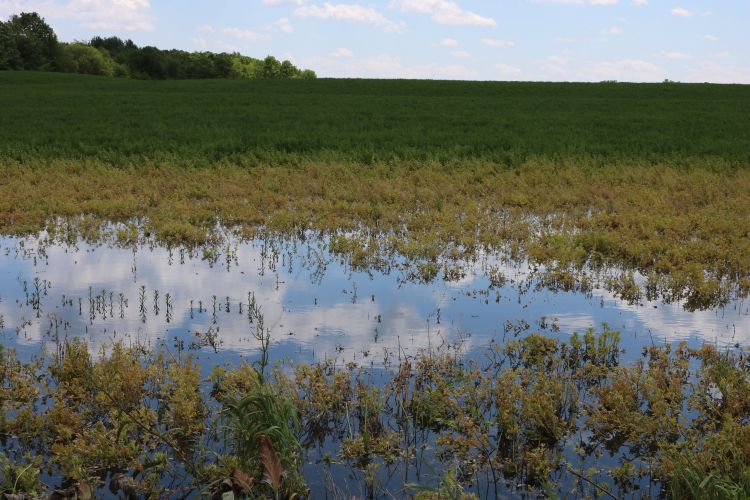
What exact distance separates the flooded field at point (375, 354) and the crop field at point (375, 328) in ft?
0.11

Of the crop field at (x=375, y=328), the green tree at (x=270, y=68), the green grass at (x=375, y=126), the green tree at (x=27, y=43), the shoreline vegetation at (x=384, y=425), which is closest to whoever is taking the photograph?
the shoreline vegetation at (x=384, y=425)

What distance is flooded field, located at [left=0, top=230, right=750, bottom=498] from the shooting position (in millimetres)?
4926

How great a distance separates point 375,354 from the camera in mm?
7020

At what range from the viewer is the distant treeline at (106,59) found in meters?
90.4

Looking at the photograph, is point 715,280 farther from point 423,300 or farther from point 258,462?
point 258,462

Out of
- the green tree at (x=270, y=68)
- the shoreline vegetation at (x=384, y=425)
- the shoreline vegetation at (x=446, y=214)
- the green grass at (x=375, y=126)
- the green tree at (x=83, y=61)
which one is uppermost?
the green tree at (x=270, y=68)

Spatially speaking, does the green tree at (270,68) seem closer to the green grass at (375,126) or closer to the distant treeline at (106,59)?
the distant treeline at (106,59)

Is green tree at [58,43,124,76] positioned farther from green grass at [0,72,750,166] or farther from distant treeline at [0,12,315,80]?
green grass at [0,72,750,166]

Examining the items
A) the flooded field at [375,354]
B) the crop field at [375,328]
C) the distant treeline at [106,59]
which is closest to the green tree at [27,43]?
the distant treeline at [106,59]

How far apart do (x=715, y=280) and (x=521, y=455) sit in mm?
5902

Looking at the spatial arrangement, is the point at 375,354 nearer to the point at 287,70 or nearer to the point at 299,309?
the point at 299,309

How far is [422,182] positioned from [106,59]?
3975 inches

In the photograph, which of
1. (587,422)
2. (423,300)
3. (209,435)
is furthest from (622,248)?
(209,435)

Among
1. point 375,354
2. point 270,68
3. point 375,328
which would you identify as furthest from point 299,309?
point 270,68
